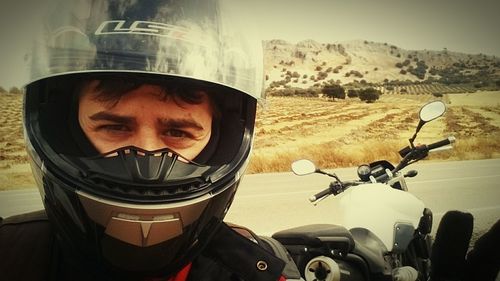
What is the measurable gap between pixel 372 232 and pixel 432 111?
0.50 meters

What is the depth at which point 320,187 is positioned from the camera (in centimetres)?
293

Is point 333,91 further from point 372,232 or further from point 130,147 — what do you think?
point 130,147

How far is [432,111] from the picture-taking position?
1529mm

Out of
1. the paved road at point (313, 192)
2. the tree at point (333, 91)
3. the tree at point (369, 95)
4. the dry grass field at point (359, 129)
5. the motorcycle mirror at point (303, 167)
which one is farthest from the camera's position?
the tree at point (333, 91)

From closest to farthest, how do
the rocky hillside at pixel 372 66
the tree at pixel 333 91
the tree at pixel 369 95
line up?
the rocky hillside at pixel 372 66
the tree at pixel 369 95
the tree at pixel 333 91

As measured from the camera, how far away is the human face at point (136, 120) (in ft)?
2.37

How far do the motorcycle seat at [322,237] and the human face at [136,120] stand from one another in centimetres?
56

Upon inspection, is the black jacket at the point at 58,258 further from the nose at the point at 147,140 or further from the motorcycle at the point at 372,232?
the motorcycle at the point at 372,232

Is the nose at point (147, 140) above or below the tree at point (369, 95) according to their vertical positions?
above

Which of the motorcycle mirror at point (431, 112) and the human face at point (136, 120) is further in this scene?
→ the motorcycle mirror at point (431, 112)

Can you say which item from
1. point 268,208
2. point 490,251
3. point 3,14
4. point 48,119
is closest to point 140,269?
point 48,119

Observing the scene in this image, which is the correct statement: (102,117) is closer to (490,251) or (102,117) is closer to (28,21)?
(28,21)

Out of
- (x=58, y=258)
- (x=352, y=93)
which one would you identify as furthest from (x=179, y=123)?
(x=352, y=93)

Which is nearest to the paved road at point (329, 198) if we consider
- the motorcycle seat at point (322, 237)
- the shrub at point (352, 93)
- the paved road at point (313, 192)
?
the paved road at point (313, 192)
